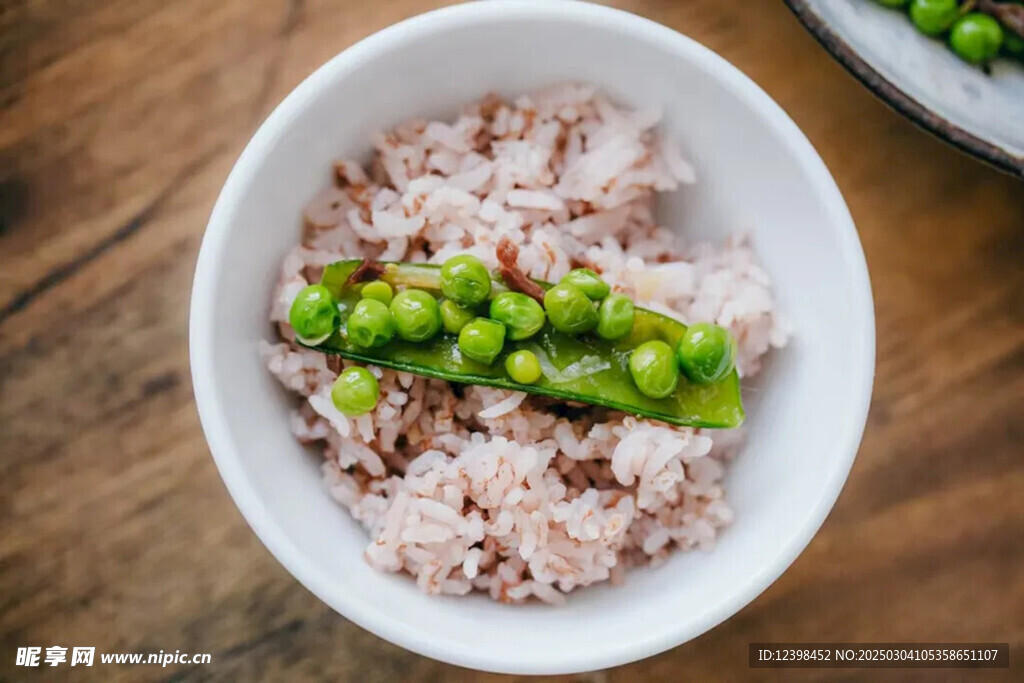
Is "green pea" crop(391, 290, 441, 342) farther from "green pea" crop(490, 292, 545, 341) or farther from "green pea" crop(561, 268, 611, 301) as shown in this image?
"green pea" crop(561, 268, 611, 301)

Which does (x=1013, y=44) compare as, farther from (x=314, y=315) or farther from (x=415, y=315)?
(x=314, y=315)

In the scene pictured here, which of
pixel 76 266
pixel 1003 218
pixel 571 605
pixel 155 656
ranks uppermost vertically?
pixel 1003 218

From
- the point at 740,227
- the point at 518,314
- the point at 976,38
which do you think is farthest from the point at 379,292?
the point at 976,38

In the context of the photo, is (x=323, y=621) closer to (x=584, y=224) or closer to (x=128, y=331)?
(x=128, y=331)

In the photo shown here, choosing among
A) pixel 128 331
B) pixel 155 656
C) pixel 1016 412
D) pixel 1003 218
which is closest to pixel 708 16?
pixel 1003 218

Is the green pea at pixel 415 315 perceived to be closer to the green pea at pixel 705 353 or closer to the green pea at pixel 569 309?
the green pea at pixel 569 309

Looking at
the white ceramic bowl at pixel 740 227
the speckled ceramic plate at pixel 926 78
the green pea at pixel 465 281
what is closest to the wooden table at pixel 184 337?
the speckled ceramic plate at pixel 926 78

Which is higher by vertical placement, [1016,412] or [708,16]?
[708,16]
